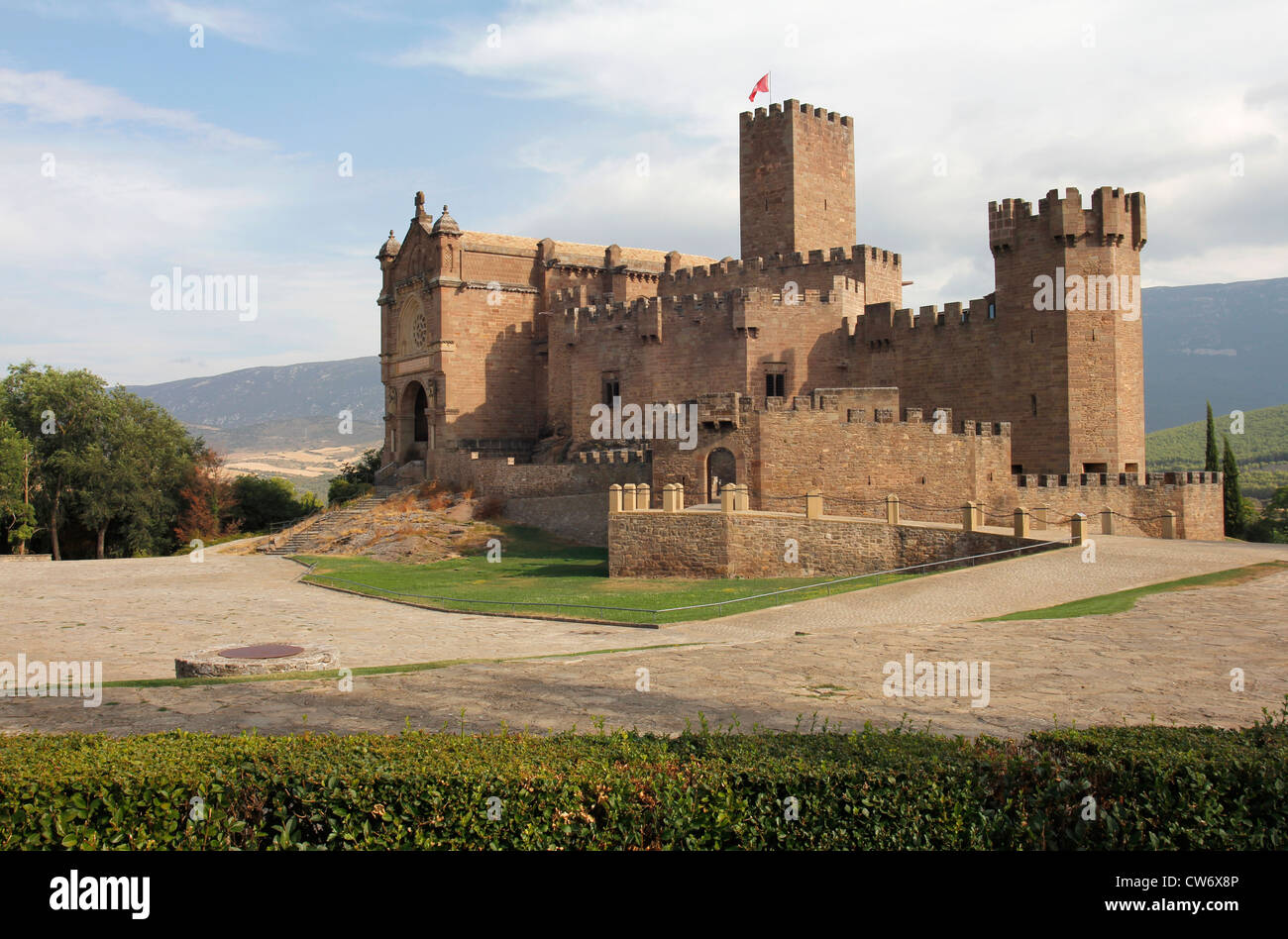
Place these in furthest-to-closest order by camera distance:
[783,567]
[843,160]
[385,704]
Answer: [843,160], [783,567], [385,704]

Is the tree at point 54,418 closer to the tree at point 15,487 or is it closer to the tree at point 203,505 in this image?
the tree at point 15,487

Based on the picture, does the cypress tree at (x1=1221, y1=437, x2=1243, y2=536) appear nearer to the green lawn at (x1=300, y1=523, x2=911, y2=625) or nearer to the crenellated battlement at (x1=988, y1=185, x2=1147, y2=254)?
the crenellated battlement at (x1=988, y1=185, x2=1147, y2=254)

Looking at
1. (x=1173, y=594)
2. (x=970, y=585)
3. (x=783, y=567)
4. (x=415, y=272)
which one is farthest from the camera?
(x=415, y=272)

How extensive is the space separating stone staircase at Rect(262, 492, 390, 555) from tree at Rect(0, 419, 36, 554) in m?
12.4

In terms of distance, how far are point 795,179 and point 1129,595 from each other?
26.7 meters

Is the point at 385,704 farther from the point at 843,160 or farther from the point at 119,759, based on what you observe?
the point at 843,160

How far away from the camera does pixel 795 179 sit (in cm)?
3988

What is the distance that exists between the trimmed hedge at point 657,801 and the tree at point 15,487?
41.0m

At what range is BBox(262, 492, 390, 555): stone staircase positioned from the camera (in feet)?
120

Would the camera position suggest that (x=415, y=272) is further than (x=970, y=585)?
Yes

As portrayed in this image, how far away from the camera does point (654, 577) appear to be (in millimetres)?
26828

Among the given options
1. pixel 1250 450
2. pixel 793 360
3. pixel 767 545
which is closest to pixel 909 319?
pixel 793 360
